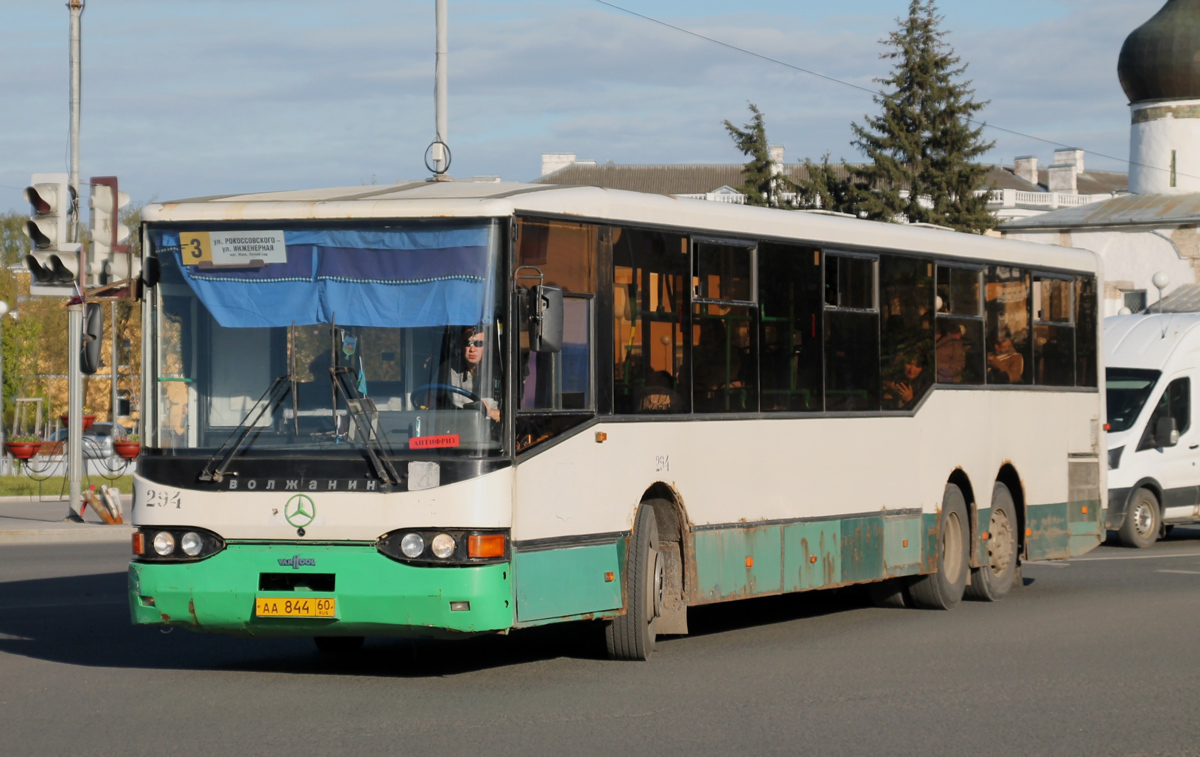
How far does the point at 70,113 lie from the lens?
2586 cm

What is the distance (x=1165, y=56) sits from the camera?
61.1 meters

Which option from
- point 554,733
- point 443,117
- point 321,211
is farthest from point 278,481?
point 443,117

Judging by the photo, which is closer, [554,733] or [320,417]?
[554,733]

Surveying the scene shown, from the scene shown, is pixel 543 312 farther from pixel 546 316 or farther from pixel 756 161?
pixel 756 161

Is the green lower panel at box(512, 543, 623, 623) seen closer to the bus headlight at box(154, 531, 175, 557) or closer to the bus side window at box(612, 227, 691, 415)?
the bus side window at box(612, 227, 691, 415)

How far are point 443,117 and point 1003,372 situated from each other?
10820 mm

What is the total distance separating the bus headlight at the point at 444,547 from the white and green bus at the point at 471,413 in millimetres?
16

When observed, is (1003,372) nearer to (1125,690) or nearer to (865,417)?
(865,417)

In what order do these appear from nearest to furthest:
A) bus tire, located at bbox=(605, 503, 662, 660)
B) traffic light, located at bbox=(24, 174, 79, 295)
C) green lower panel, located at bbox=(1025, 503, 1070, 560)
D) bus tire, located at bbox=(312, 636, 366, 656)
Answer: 1. bus tire, located at bbox=(605, 503, 662, 660)
2. bus tire, located at bbox=(312, 636, 366, 656)
3. green lower panel, located at bbox=(1025, 503, 1070, 560)
4. traffic light, located at bbox=(24, 174, 79, 295)

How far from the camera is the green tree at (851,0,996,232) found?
6581 cm

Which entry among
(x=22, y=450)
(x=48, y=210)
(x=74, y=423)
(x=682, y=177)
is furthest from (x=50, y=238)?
(x=682, y=177)

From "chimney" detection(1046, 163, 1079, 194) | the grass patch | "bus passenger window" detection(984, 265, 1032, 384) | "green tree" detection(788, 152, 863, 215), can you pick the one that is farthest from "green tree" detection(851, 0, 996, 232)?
"chimney" detection(1046, 163, 1079, 194)

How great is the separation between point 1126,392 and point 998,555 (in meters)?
8.45

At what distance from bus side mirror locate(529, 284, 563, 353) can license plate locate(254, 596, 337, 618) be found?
1876mm
